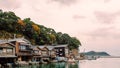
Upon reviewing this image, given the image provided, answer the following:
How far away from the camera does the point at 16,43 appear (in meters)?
69.1

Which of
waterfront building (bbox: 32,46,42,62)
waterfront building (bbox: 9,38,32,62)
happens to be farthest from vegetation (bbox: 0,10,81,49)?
waterfront building (bbox: 9,38,32,62)

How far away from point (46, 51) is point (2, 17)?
66.1 ft

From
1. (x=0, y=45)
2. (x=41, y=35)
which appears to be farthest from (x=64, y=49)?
(x=0, y=45)

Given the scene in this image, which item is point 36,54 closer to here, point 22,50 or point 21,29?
point 22,50

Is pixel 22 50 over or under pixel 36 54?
over

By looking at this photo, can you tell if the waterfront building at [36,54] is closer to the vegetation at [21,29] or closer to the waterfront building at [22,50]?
A: the waterfront building at [22,50]

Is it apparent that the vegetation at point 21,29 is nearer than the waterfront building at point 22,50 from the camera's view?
No

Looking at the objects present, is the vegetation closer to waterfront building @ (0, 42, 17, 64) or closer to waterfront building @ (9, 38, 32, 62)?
waterfront building @ (9, 38, 32, 62)

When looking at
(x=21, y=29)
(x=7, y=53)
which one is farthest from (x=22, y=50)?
(x=21, y=29)

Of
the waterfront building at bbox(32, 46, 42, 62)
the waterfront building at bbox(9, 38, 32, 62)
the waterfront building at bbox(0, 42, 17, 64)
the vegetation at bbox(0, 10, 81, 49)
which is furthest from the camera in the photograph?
the vegetation at bbox(0, 10, 81, 49)

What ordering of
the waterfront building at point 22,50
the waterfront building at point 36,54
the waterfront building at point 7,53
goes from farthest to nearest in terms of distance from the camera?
the waterfront building at point 36,54
the waterfront building at point 22,50
the waterfront building at point 7,53

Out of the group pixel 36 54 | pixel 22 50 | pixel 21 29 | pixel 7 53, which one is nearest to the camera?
pixel 7 53

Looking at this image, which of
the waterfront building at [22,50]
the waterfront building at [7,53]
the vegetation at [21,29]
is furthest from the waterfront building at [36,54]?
the vegetation at [21,29]

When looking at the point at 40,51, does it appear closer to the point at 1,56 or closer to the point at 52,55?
the point at 52,55
